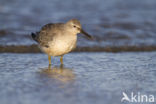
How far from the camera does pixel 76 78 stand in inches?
271

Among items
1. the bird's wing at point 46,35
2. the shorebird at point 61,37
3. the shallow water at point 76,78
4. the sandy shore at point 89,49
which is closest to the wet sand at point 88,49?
the sandy shore at point 89,49

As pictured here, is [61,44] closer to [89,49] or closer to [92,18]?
[89,49]

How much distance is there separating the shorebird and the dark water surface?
2165 millimetres

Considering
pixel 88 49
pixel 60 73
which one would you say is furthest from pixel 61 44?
pixel 88 49

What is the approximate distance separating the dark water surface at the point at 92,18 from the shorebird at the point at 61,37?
2165mm

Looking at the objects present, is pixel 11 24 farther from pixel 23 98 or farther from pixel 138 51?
pixel 23 98

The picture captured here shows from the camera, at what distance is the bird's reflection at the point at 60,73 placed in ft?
22.5

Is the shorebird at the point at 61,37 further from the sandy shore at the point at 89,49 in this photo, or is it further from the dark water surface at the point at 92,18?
the dark water surface at the point at 92,18

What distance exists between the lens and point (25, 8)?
1410 centimetres

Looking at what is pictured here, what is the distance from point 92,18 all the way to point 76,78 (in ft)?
21.5

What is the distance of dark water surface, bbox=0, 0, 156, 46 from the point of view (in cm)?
1069

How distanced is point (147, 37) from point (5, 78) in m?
5.67

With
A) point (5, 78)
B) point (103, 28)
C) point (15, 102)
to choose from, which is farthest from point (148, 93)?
point (103, 28)

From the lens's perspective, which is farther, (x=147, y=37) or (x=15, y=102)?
(x=147, y=37)
